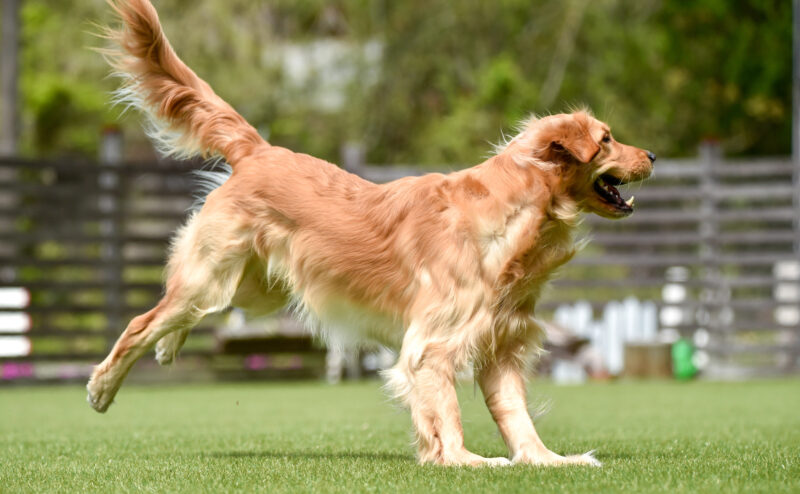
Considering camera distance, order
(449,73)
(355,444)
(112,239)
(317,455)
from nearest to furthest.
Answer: (317,455)
(355,444)
(112,239)
(449,73)

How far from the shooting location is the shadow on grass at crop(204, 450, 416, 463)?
4961 millimetres

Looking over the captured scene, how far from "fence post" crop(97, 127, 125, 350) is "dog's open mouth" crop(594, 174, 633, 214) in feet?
26.2

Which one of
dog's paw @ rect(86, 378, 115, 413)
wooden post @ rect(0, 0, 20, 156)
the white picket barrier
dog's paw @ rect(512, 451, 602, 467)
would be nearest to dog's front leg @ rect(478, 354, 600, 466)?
dog's paw @ rect(512, 451, 602, 467)

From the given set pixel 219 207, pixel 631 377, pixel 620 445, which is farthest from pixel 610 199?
pixel 631 377

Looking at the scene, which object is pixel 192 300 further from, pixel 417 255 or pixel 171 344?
pixel 417 255

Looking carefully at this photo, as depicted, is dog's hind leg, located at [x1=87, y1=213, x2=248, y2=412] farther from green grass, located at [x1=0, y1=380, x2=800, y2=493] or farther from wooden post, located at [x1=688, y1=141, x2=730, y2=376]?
wooden post, located at [x1=688, y1=141, x2=730, y2=376]

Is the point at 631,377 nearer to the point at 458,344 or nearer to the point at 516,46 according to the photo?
the point at 458,344

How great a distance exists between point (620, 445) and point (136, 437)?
8.39ft

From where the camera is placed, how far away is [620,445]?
5.47 metres

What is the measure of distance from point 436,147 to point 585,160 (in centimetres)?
1847

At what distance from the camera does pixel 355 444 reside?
567cm

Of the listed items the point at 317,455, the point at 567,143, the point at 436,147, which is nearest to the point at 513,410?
the point at 317,455

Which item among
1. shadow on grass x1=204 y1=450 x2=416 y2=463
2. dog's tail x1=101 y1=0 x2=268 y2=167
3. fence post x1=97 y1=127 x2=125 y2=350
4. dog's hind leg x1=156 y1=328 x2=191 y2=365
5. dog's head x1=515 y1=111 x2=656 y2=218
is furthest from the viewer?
fence post x1=97 y1=127 x2=125 y2=350

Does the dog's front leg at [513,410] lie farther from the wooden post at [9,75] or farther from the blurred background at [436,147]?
the wooden post at [9,75]
